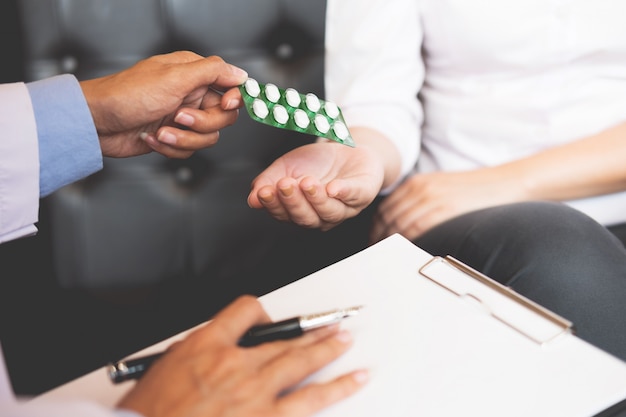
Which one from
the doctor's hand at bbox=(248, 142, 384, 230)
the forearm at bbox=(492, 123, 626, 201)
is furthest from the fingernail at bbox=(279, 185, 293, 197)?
the forearm at bbox=(492, 123, 626, 201)

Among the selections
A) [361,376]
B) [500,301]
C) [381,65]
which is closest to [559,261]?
[500,301]

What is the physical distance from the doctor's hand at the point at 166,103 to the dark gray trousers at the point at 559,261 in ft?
0.80

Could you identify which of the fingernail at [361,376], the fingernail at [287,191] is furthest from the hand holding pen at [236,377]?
the fingernail at [287,191]

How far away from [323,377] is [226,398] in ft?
0.20

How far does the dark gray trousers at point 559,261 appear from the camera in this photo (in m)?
0.47

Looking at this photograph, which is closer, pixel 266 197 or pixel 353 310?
pixel 353 310

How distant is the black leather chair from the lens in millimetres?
719

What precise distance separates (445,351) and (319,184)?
19 cm

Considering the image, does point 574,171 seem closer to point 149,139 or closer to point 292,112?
point 292,112

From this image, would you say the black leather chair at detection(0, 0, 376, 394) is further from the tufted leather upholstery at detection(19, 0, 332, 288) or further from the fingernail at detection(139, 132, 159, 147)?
the fingernail at detection(139, 132, 159, 147)

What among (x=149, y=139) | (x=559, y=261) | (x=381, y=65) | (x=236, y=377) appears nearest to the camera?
(x=236, y=377)

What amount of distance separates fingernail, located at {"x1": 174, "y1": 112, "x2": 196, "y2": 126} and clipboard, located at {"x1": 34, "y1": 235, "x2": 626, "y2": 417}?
198 millimetres

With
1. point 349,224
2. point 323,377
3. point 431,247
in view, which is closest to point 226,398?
point 323,377

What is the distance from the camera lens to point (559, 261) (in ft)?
1.61
